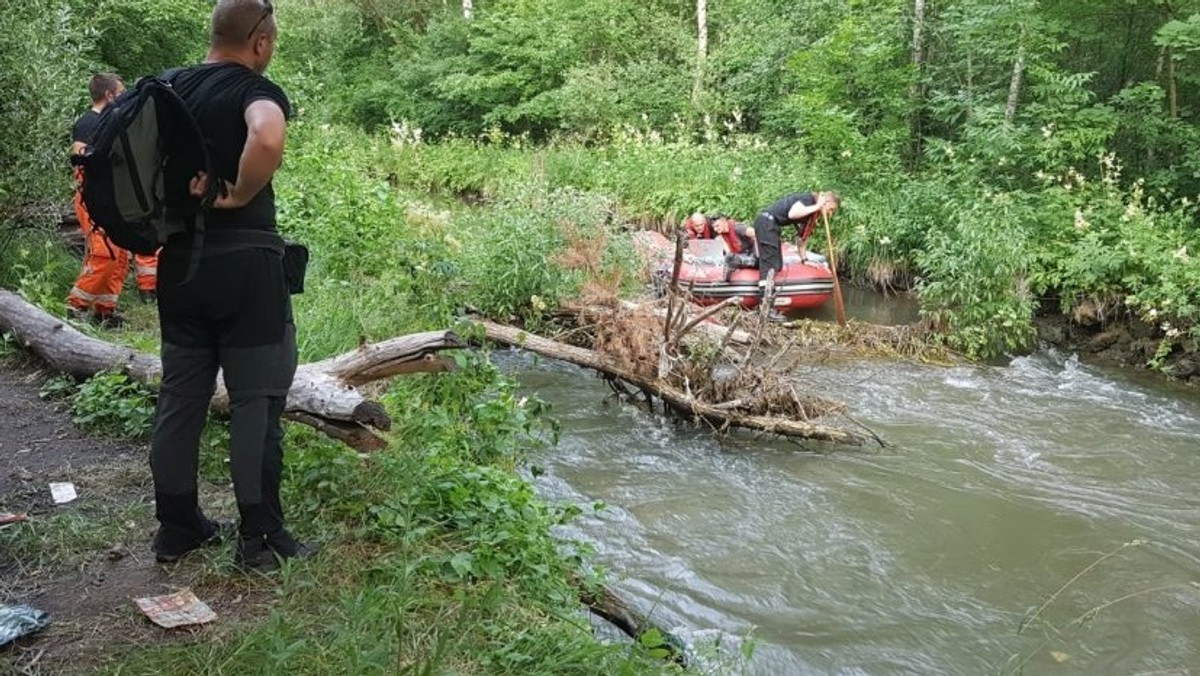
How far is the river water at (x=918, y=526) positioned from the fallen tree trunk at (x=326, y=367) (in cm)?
168

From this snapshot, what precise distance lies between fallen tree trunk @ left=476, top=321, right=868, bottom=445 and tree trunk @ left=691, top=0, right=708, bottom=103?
11.7m

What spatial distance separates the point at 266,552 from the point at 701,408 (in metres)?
4.14

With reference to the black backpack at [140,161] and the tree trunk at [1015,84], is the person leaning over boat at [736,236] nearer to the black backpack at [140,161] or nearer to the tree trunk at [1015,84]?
the tree trunk at [1015,84]

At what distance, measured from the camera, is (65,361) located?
510cm

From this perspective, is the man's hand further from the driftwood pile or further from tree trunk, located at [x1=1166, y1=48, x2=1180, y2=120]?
tree trunk, located at [x1=1166, y1=48, x2=1180, y2=120]

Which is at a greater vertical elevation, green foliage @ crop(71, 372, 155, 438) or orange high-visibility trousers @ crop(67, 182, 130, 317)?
orange high-visibility trousers @ crop(67, 182, 130, 317)

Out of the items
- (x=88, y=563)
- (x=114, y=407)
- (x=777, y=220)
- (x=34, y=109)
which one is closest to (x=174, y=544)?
(x=88, y=563)

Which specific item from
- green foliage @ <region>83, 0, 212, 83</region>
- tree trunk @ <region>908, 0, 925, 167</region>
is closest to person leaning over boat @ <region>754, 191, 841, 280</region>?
tree trunk @ <region>908, 0, 925, 167</region>

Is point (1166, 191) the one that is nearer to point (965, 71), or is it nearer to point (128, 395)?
point (965, 71)

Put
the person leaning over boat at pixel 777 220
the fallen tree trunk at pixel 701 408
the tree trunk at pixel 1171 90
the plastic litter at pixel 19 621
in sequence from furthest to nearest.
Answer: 1. the tree trunk at pixel 1171 90
2. the person leaning over boat at pixel 777 220
3. the fallen tree trunk at pixel 701 408
4. the plastic litter at pixel 19 621

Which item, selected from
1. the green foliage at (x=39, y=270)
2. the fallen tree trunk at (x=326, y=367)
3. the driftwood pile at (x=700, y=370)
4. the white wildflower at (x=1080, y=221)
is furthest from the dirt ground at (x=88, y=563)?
the white wildflower at (x=1080, y=221)

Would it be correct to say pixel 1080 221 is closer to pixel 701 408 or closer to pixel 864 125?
pixel 864 125

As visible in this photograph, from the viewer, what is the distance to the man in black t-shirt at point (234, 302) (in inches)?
111

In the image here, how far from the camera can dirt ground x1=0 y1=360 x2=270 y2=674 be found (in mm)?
2688
